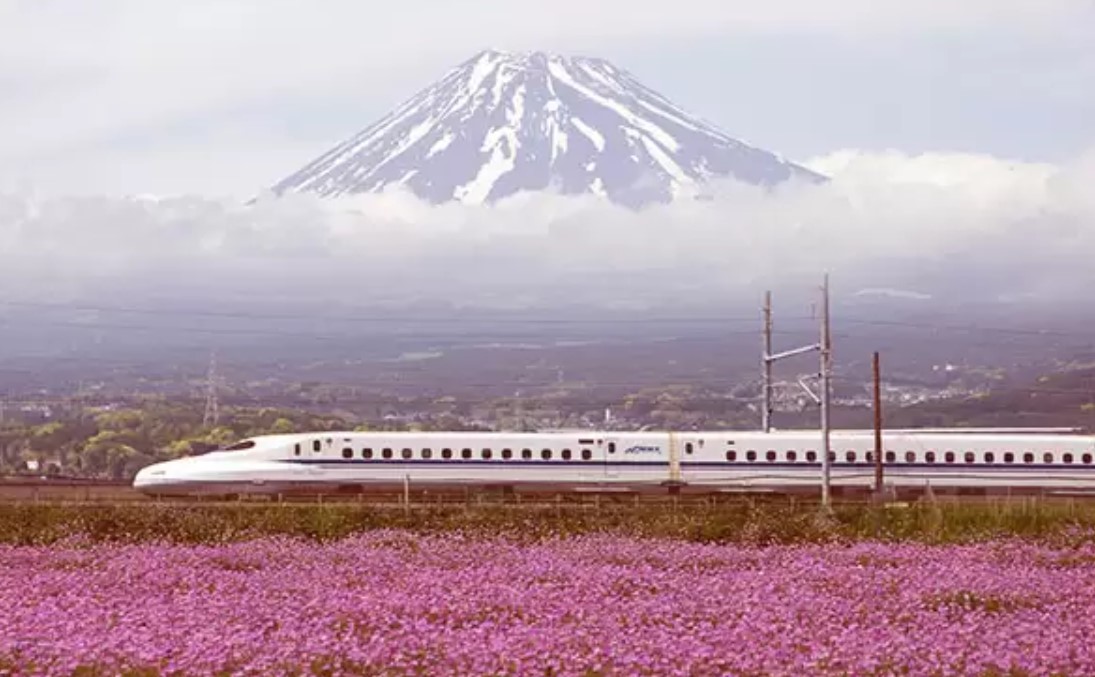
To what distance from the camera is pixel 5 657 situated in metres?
13.3

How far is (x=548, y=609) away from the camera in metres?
16.6

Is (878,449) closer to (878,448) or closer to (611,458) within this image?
(878,448)

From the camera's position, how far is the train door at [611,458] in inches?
2419

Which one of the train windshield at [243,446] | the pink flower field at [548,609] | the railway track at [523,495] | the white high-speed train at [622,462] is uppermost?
the pink flower field at [548,609]

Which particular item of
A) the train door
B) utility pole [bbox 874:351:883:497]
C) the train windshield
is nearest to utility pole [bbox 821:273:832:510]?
utility pole [bbox 874:351:883:497]

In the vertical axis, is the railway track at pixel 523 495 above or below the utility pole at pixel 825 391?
below

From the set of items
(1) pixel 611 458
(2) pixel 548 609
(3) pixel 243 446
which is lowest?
(1) pixel 611 458

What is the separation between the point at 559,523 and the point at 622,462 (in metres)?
28.3

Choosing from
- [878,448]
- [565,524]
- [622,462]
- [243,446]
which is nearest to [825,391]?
[878,448]

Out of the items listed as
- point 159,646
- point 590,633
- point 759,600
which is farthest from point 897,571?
point 159,646

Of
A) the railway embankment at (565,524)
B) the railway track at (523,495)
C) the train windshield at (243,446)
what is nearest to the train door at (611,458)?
the railway track at (523,495)

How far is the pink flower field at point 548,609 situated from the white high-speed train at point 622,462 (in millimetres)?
34887

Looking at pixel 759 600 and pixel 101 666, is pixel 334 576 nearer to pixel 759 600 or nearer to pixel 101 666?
pixel 759 600

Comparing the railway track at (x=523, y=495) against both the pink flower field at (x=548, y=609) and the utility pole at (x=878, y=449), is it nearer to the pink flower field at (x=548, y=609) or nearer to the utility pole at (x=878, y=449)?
the utility pole at (x=878, y=449)
